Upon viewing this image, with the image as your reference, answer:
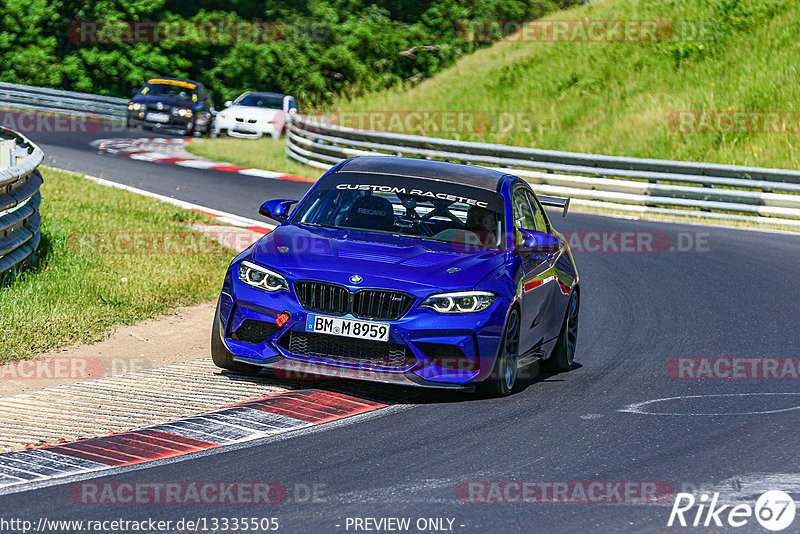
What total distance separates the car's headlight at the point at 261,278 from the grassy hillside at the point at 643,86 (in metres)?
19.1

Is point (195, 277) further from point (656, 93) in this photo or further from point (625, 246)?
point (656, 93)

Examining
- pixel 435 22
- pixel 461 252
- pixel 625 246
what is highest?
pixel 435 22

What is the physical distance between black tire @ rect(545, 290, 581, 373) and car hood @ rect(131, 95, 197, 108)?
24.3 meters

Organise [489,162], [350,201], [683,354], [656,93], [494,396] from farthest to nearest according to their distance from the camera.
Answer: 1. [656,93]
2. [489,162]
3. [683,354]
4. [350,201]
5. [494,396]

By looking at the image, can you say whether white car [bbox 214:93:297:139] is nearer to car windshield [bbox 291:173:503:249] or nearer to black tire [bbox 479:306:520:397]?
car windshield [bbox 291:173:503:249]

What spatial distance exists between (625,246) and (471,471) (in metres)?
11.3

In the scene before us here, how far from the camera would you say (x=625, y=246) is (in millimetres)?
16844

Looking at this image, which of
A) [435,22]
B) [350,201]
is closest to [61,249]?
[350,201]

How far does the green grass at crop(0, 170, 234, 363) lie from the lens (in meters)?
9.23
